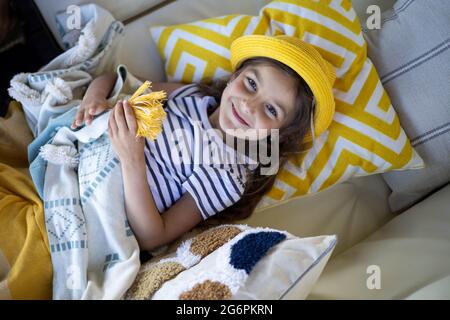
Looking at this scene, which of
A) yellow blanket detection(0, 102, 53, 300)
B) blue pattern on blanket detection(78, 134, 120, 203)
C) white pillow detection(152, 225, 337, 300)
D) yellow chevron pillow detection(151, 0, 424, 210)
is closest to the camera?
white pillow detection(152, 225, 337, 300)

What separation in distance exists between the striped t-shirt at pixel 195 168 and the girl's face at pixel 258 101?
0.06 meters

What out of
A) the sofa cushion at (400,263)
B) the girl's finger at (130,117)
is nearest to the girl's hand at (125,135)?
the girl's finger at (130,117)

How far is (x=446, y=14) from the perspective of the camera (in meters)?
1.05

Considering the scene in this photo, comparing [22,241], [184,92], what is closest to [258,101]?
[184,92]

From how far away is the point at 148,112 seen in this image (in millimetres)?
809

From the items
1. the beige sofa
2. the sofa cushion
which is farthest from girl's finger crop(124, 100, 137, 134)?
the sofa cushion

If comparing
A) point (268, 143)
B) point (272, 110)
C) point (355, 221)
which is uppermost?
point (272, 110)

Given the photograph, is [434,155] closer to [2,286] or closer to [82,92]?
[82,92]

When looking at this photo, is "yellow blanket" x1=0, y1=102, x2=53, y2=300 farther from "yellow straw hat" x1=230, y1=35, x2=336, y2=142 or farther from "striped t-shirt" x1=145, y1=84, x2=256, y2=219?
"yellow straw hat" x1=230, y1=35, x2=336, y2=142

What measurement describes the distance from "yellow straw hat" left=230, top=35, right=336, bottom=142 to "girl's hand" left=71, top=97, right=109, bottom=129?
36 centimetres

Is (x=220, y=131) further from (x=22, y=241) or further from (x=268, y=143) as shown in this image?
(x=22, y=241)

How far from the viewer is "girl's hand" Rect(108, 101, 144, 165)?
852 mm

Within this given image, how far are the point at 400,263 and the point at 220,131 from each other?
510 millimetres

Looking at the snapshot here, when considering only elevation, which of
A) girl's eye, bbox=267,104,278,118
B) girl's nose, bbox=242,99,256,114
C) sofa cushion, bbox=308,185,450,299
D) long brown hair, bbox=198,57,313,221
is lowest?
sofa cushion, bbox=308,185,450,299
